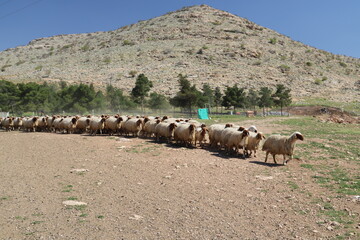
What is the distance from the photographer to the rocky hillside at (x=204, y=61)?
8188 centimetres

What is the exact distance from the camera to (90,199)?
899 centimetres

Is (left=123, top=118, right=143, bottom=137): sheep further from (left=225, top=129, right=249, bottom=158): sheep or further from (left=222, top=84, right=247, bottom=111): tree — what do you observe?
(left=222, top=84, right=247, bottom=111): tree

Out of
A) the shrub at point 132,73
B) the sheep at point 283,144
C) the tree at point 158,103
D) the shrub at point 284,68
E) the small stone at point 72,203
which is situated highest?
the shrub at point 284,68

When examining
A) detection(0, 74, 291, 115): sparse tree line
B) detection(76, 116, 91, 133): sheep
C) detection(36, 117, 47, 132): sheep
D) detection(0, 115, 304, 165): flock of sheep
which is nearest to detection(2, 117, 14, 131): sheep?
detection(0, 115, 304, 165): flock of sheep

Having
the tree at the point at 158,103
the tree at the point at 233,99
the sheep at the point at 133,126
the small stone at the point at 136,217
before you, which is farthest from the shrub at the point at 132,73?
the small stone at the point at 136,217

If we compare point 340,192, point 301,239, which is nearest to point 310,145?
point 340,192

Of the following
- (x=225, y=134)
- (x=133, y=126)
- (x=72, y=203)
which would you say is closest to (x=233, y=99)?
(x=133, y=126)

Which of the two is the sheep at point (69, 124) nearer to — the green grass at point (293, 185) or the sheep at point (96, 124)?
the sheep at point (96, 124)

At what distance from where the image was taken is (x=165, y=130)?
20.5 m

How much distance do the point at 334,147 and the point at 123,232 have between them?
16.1m

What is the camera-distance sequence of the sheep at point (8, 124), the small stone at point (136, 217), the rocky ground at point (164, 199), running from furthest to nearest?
the sheep at point (8, 124) → the small stone at point (136, 217) → the rocky ground at point (164, 199)

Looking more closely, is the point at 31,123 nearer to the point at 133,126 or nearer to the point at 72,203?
the point at 133,126

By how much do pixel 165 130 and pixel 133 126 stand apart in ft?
14.0

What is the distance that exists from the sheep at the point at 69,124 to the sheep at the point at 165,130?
10.8 m
